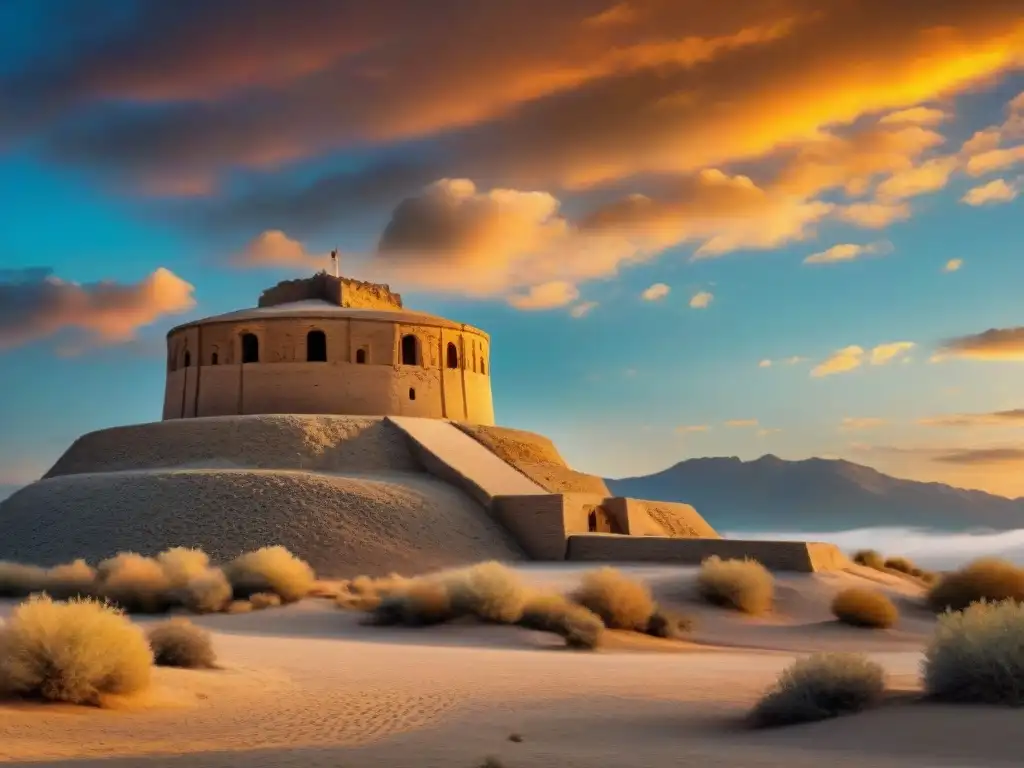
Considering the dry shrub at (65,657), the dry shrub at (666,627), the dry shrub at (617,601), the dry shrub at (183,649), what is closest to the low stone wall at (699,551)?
the dry shrub at (666,627)

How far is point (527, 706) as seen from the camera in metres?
9.19

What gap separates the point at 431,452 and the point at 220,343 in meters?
7.84

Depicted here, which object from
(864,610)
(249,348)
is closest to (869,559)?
(864,610)

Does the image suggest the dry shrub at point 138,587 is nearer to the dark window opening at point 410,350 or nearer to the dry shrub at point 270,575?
the dry shrub at point 270,575

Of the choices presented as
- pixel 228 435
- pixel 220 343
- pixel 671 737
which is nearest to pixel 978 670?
pixel 671 737

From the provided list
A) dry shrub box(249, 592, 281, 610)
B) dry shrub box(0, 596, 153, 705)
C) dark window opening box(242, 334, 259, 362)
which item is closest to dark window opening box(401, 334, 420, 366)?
dark window opening box(242, 334, 259, 362)

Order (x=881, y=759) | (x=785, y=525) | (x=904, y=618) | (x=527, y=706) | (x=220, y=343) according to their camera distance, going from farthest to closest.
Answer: (x=785, y=525)
(x=220, y=343)
(x=904, y=618)
(x=527, y=706)
(x=881, y=759)

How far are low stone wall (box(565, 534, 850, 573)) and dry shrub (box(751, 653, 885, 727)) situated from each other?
1364 centimetres

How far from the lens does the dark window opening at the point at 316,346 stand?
96.7 ft

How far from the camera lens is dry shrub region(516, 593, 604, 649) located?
48.0ft

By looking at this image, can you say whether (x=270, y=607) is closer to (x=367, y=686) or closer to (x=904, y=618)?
(x=367, y=686)

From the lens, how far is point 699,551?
867 inches

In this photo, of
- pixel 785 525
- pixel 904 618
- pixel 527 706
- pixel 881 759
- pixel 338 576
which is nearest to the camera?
pixel 881 759

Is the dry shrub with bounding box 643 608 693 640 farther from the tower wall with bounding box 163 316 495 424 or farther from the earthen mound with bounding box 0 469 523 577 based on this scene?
the tower wall with bounding box 163 316 495 424
